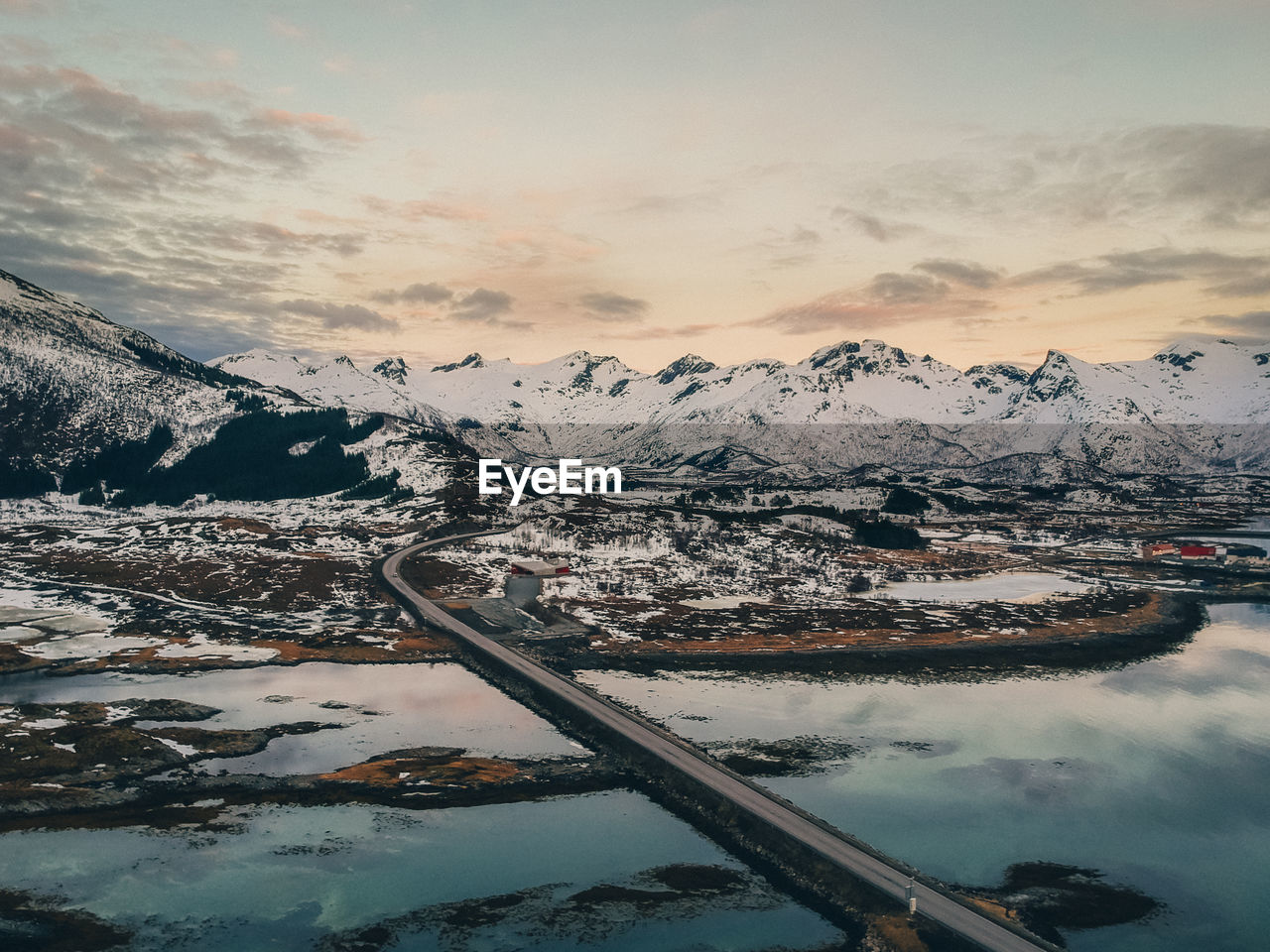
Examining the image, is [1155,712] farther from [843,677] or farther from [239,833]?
[239,833]

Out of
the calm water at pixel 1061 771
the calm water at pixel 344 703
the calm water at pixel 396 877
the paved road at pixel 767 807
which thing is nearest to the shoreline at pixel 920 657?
the calm water at pixel 1061 771

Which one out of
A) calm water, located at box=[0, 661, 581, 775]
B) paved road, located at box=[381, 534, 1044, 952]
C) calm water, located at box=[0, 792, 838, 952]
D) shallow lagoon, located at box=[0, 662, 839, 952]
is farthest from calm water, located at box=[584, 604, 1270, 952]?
calm water, located at box=[0, 661, 581, 775]

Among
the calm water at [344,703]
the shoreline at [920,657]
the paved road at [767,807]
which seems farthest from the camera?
the shoreline at [920,657]

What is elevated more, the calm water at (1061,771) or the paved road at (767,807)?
the paved road at (767,807)

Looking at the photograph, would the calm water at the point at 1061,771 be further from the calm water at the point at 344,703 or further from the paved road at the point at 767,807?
the calm water at the point at 344,703

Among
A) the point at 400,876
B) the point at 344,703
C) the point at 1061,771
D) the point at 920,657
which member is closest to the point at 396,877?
the point at 400,876

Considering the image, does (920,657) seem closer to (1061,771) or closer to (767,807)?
(1061,771)

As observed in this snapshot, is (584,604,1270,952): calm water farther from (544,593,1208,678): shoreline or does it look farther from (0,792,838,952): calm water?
(0,792,838,952): calm water
